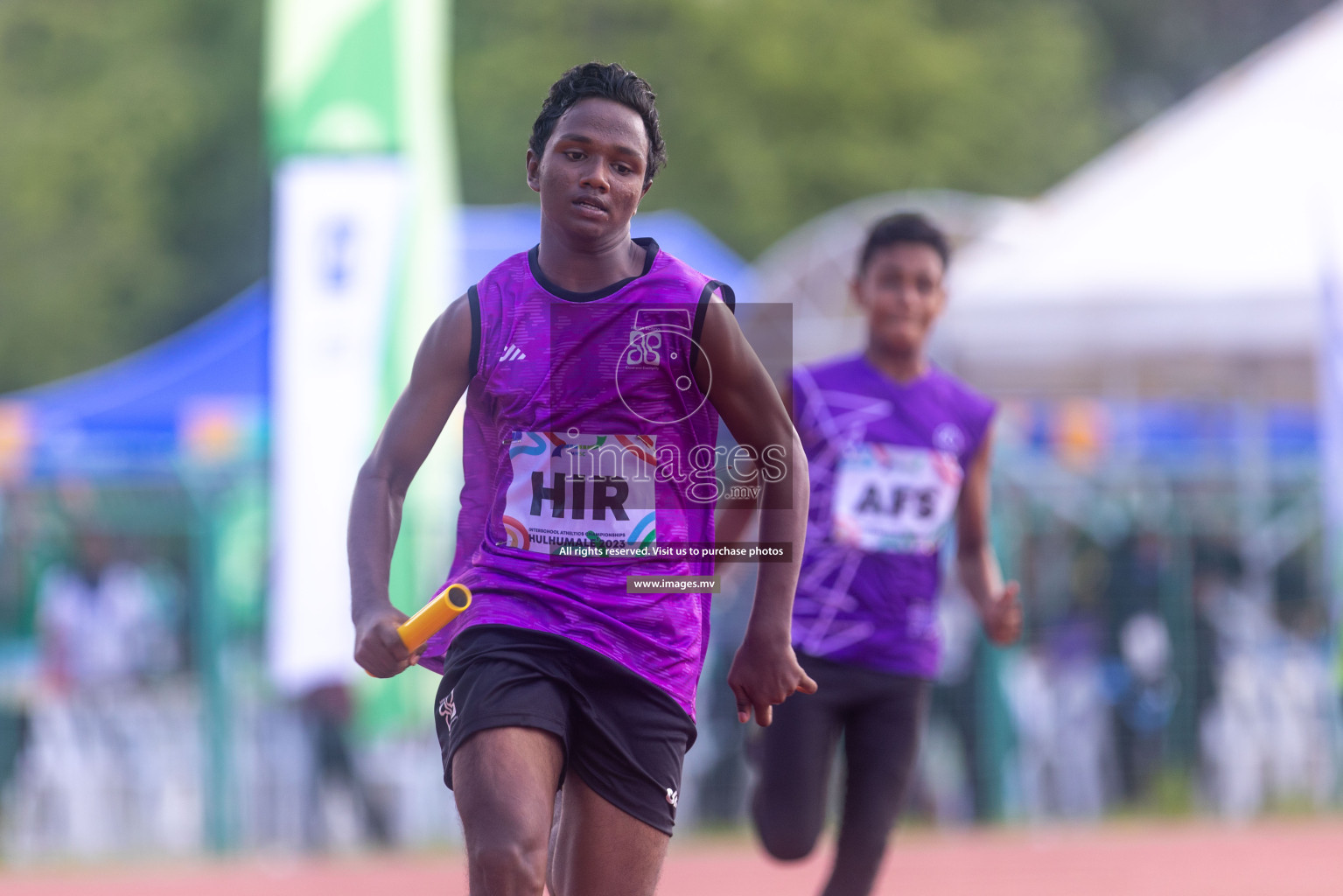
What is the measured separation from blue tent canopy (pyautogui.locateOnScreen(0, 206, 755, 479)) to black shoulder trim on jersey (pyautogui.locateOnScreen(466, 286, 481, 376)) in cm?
1026

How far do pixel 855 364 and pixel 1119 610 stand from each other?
734 cm

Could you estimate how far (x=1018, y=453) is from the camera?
13484 millimetres

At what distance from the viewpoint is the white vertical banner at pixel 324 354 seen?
9984 mm

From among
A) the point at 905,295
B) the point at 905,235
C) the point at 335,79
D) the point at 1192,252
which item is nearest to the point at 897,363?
the point at 905,295

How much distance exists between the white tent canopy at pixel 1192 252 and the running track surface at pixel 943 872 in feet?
15.5

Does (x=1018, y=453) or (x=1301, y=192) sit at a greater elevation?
(x=1301, y=192)

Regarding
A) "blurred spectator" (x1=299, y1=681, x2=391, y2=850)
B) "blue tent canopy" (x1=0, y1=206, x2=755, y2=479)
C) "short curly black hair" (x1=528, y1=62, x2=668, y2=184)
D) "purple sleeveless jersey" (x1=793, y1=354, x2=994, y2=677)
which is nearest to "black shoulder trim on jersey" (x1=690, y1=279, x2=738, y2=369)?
"short curly black hair" (x1=528, y1=62, x2=668, y2=184)

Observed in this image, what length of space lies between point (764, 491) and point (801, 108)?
31.3 meters

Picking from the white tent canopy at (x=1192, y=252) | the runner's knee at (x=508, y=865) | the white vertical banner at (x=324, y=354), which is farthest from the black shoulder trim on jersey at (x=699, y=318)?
the white tent canopy at (x=1192, y=252)

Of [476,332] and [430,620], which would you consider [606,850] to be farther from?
[476,332]

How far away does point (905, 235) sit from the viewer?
612 centimetres

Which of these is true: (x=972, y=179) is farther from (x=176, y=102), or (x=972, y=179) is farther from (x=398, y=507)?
(x=398, y=507)

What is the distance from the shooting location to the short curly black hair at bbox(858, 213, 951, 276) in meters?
6.13

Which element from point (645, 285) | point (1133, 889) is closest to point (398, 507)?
point (645, 285)
